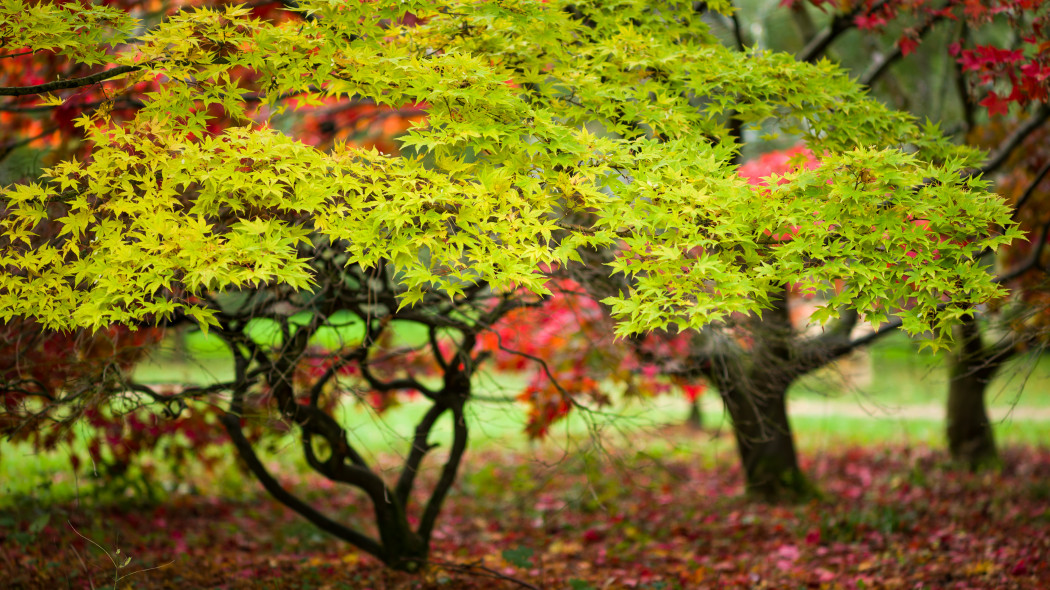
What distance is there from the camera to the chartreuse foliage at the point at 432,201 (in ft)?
11.2

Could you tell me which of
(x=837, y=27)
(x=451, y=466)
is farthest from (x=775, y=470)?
(x=837, y=27)

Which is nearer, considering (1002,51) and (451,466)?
(1002,51)

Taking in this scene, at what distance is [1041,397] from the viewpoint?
1842 centimetres

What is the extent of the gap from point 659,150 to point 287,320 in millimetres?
2721

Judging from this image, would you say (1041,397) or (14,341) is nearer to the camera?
(14,341)

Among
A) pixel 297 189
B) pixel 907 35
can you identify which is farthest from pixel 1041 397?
pixel 297 189

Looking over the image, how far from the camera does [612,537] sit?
7559 millimetres

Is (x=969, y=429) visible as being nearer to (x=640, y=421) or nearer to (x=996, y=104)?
(x=640, y=421)

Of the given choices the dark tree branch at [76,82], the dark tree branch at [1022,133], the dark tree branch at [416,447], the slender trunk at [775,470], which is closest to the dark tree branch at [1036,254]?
the dark tree branch at [1022,133]

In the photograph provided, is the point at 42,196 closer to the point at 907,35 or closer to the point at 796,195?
the point at 796,195

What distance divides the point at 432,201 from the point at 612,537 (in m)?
5.22

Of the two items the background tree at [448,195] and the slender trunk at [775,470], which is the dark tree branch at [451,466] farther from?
the slender trunk at [775,470]

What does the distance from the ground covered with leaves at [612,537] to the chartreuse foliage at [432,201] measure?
1838 millimetres

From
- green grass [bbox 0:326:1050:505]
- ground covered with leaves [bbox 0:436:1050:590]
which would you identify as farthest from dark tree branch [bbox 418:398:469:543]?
ground covered with leaves [bbox 0:436:1050:590]
